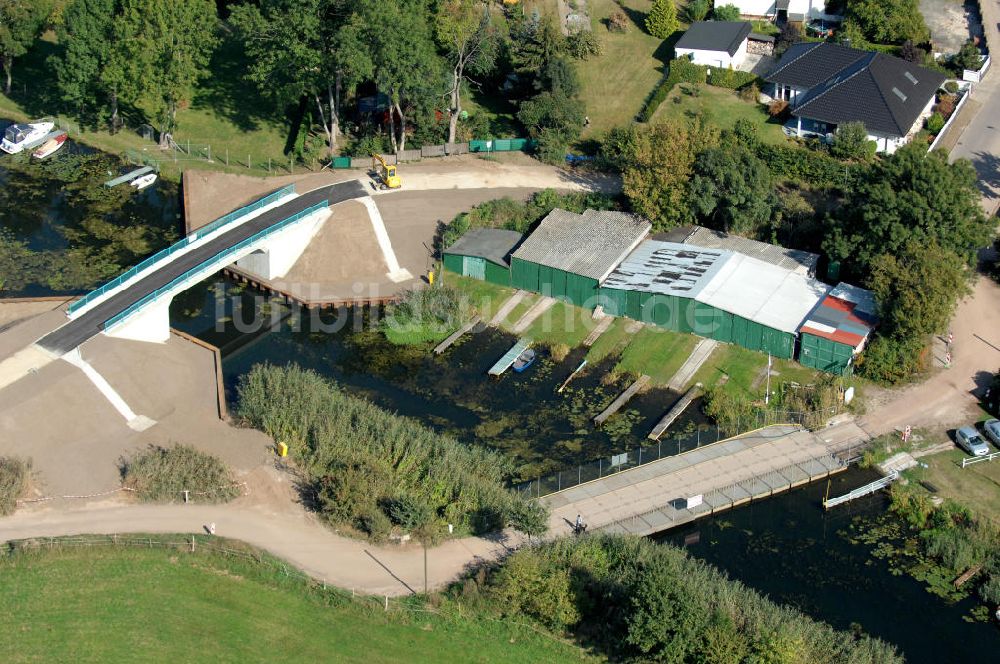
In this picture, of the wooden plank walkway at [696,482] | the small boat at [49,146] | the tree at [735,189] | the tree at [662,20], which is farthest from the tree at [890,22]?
the small boat at [49,146]

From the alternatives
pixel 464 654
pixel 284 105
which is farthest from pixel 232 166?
pixel 464 654

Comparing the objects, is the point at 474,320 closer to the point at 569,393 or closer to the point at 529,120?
the point at 569,393

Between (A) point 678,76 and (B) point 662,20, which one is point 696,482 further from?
(B) point 662,20

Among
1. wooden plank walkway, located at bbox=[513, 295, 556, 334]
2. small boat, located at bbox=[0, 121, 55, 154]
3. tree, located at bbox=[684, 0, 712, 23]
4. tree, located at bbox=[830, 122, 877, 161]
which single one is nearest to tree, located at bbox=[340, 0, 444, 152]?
wooden plank walkway, located at bbox=[513, 295, 556, 334]

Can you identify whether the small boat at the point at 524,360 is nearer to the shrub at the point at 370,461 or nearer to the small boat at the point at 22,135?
the shrub at the point at 370,461

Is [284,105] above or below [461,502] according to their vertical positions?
above

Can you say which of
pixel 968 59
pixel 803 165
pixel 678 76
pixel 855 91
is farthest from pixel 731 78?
pixel 968 59

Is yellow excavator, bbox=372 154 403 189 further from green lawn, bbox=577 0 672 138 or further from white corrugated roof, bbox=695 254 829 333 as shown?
white corrugated roof, bbox=695 254 829 333
